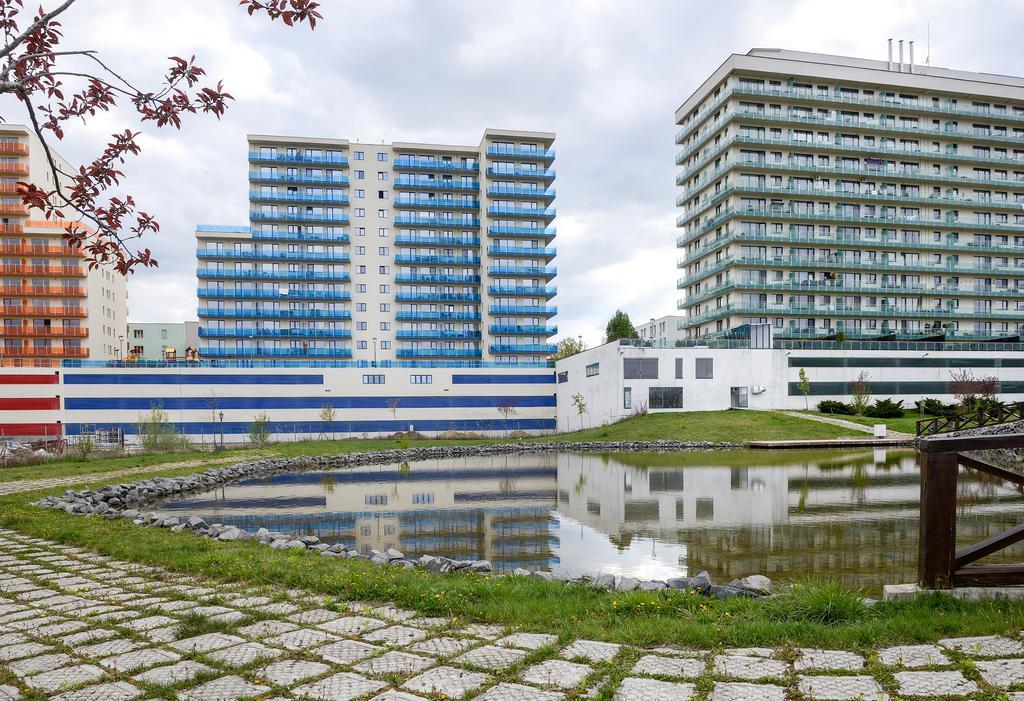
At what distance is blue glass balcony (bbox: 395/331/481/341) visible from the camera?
76.8m

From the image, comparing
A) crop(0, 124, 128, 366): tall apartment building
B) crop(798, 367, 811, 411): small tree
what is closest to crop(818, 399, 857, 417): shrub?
crop(798, 367, 811, 411): small tree

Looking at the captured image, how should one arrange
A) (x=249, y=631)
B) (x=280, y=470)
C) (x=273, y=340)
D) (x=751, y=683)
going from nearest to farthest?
(x=751, y=683) → (x=249, y=631) → (x=280, y=470) → (x=273, y=340)

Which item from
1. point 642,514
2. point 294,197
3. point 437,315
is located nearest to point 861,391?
point 642,514

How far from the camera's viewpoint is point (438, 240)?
7838cm

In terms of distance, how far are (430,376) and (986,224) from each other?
61765 millimetres

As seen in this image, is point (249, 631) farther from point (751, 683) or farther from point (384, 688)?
point (751, 683)

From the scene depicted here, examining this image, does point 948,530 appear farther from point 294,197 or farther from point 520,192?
point 294,197

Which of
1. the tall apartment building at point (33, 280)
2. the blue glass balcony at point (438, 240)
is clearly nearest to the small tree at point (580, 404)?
the blue glass balcony at point (438, 240)

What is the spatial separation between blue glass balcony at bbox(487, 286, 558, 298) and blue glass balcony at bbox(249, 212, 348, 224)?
19.8 m

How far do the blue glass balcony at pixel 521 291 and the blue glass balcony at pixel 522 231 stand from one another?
21.0 ft

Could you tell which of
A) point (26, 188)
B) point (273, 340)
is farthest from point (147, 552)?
point (273, 340)

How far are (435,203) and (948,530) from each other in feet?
249

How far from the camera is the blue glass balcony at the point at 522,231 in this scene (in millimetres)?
75500

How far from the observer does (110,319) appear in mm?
78625
